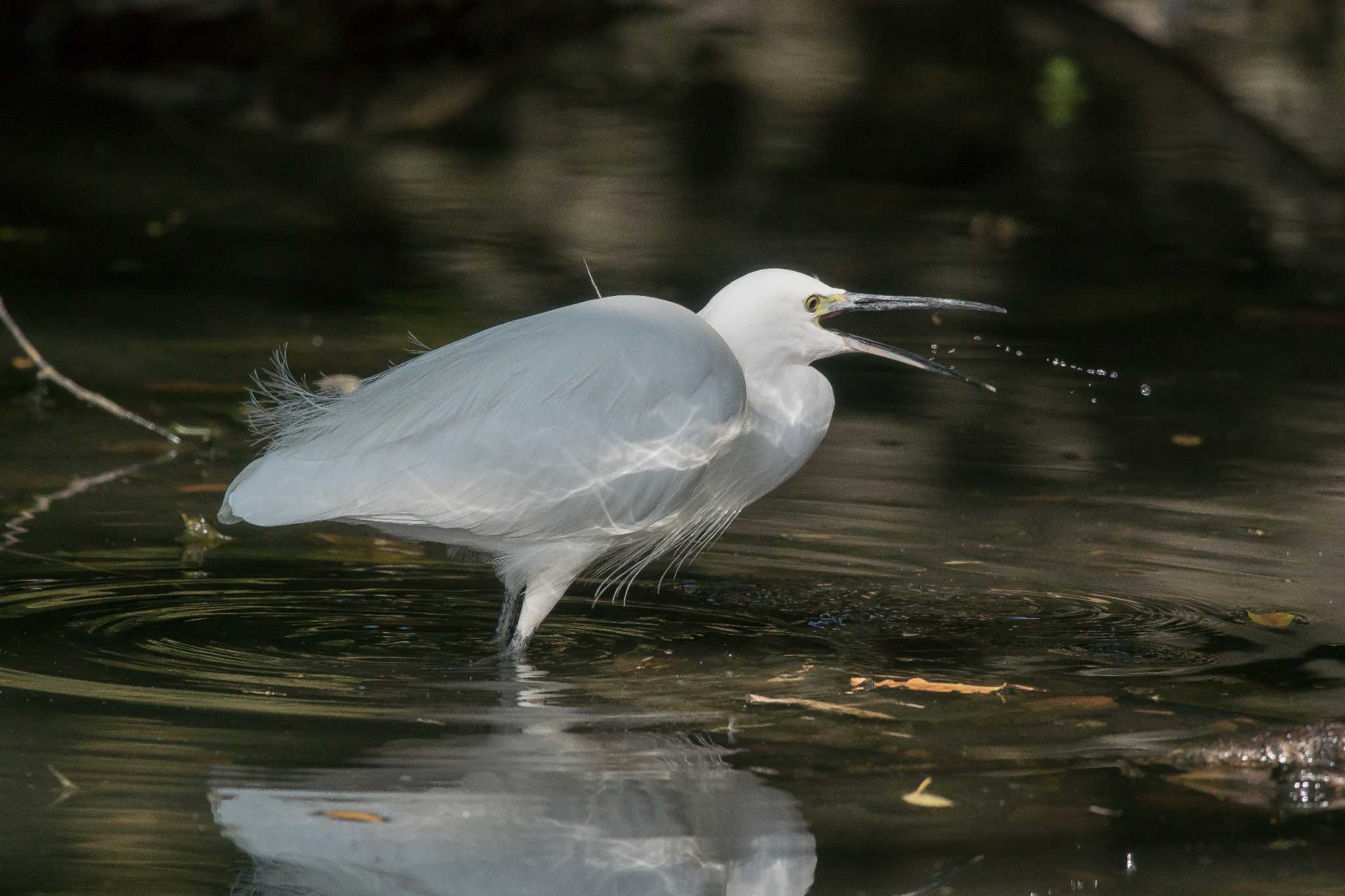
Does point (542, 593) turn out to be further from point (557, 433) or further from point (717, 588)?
point (717, 588)

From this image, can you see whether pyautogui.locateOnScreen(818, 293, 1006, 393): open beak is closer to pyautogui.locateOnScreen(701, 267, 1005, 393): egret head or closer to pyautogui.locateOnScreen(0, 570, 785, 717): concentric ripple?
pyautogui.locateOnScreen(701, 267, 1005, 393): egret head

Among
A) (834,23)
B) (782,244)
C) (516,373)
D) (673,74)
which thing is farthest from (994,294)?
(834,23)

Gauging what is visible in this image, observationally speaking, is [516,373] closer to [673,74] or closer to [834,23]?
[673,74]

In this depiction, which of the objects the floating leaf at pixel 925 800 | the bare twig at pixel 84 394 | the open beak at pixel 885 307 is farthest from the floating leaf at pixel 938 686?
the bare twig at pixel 84 394

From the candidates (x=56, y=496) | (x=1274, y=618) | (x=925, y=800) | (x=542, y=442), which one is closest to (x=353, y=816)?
Result: (x=925, y=800)

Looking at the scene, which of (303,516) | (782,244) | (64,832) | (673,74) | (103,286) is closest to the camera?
(64,832)

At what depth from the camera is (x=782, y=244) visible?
38.6ft

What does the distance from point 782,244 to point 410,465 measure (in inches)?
271

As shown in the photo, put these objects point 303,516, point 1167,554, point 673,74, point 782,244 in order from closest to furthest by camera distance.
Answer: point 303,516 → point 1167,554 → point 782,244 → point 673,74

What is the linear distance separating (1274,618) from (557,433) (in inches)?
76.4

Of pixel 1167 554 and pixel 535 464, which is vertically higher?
pixel 535 464

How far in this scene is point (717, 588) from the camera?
573 cm

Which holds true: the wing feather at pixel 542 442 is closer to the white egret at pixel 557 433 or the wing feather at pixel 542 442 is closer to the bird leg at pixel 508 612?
the white egret at pixel 557 433

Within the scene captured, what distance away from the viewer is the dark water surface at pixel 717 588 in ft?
12.4
